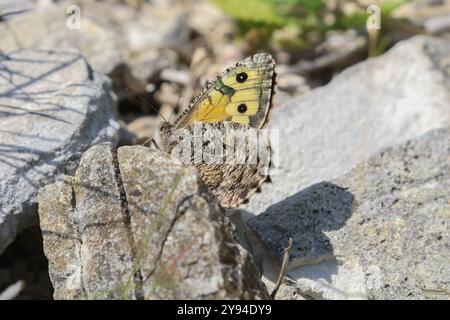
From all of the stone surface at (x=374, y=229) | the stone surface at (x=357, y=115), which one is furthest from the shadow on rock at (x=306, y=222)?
the stone surface at (x=357, y=115)

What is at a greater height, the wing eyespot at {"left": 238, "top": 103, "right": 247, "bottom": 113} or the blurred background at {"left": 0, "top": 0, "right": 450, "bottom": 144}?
the blurred background at {"left": 0, "top": 0, "right": 450, "bottom": 144}

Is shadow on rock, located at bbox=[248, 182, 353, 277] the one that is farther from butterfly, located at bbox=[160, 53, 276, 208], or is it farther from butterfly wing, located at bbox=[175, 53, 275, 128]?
butterfly wing, located at bbox=[175, 53, 275, 128]

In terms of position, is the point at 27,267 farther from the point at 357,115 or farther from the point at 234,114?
Answer: the point at 357,115

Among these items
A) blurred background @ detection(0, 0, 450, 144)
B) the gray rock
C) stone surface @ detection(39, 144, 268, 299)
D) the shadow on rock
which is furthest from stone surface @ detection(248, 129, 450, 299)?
blurred background @ detection(0, 0, 450, 144)

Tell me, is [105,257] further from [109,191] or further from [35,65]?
[35,65]

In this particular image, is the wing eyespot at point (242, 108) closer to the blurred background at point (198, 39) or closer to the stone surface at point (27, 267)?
the stone surface at point (27, 267)

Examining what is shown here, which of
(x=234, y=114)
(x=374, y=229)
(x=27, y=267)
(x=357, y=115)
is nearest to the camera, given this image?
(x=374, y=229)

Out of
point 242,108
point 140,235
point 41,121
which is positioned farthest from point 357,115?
point 140,235
